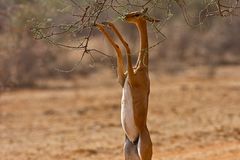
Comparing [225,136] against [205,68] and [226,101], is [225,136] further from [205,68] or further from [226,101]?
[205,68]

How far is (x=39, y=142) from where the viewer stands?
13172mm

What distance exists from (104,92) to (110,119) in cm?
522

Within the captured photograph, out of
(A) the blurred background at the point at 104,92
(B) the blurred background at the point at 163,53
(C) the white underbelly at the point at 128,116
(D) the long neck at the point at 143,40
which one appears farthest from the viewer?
(B) the blurred background at the point at 163,53

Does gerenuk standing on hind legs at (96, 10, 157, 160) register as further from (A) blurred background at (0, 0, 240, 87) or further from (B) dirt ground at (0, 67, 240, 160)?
(A) blurred background at (0, 0, 240, 87)

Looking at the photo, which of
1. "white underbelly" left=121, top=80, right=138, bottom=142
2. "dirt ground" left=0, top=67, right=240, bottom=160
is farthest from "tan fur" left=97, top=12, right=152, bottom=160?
"dirt ground" left=0, top=67, right=240, bottom=160

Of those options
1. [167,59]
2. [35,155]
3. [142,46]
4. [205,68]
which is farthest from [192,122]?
[167,59]

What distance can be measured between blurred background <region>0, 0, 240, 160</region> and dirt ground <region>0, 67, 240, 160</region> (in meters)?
0.02

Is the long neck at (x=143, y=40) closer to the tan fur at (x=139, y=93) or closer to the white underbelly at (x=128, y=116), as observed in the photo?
the tan fur at (x=139, y=93)

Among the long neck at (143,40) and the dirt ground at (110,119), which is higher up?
the long neck at (143,40)

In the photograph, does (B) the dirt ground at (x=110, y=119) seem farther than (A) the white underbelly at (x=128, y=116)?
Yes

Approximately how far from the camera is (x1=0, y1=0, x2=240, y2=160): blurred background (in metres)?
11.8

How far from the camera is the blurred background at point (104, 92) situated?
11.8 meters

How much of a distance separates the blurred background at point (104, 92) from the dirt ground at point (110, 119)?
0.07 feet

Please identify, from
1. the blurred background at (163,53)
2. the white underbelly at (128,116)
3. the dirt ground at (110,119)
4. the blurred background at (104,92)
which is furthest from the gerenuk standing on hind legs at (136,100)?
the blurred background at (163,53)
